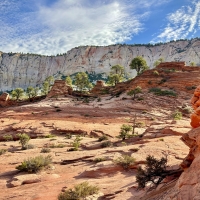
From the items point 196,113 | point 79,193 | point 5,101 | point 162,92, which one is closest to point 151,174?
point 79,193

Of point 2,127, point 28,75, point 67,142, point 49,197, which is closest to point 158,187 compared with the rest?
point 49,197

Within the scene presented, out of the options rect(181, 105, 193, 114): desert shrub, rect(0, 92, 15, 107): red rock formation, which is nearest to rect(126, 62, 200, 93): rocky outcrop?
rect(181, 105, 193, 114): desert shrub

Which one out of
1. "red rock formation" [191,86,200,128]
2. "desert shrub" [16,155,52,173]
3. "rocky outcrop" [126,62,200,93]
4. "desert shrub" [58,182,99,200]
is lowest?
"desert shrub" [16,155,52,173]

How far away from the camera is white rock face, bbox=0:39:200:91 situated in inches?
6029

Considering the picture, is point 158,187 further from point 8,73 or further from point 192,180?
point 8,73

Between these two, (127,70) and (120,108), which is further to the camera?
(127,70)

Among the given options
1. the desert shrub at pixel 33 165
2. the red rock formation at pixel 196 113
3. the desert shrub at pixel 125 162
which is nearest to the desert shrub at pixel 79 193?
the desert shrub at pixel 125 162

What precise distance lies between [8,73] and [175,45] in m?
126

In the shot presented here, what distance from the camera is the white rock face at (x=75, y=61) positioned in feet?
502

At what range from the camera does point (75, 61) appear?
167875 mm

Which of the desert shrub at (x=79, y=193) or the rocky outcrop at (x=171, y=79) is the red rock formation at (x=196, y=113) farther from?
the rocky outcrop at (x=171, y=79)

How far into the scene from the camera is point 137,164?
12391mm

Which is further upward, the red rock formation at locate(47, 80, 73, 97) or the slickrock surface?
the red rock formation at locate(47, 80, 73, 97)

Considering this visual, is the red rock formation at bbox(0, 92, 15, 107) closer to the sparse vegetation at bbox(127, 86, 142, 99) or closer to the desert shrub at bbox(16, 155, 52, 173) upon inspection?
the sparse vegetation at bbox(127, 86, 142, 99)
